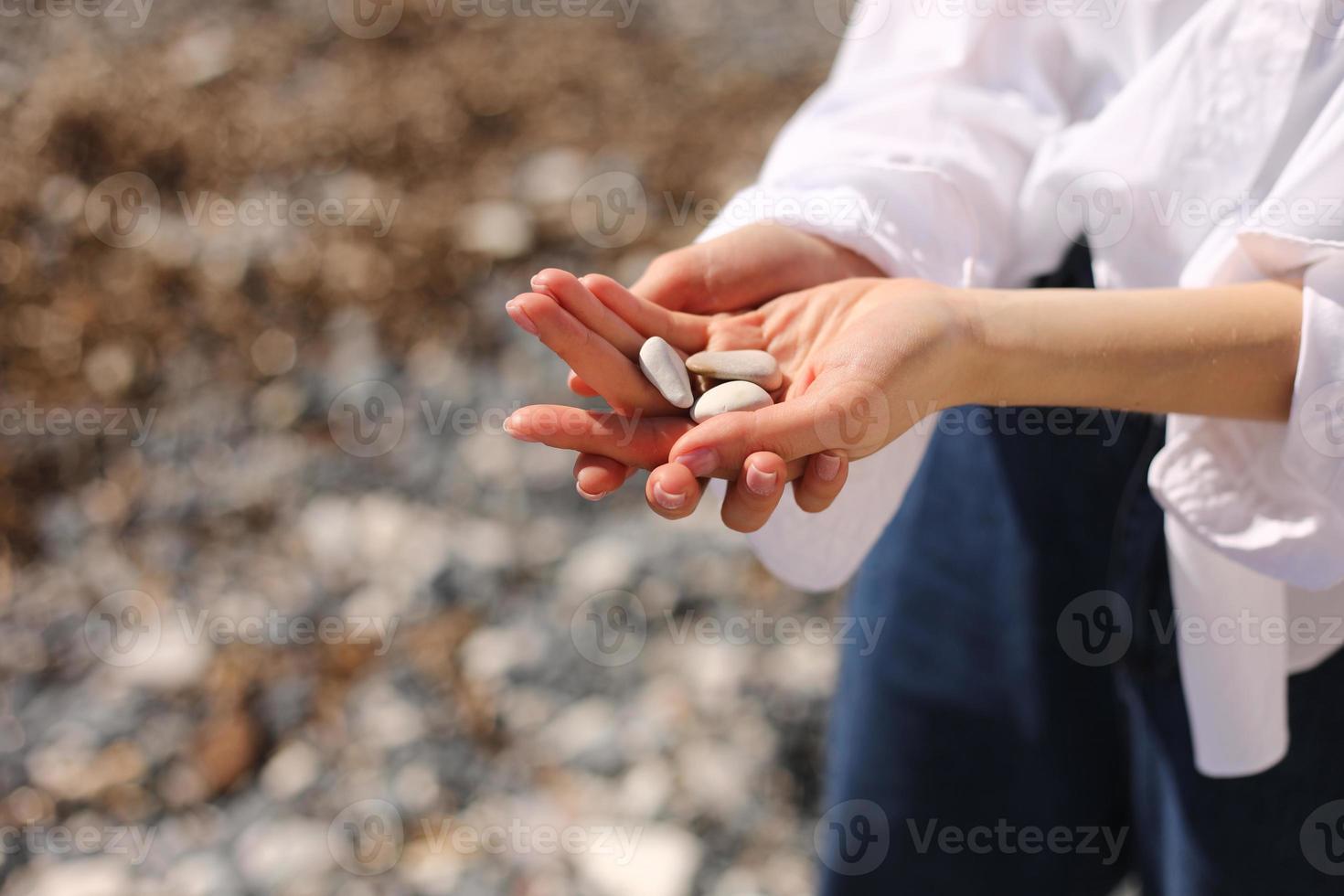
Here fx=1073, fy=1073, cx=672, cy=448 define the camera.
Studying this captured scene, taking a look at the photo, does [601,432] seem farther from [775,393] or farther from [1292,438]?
[1292,438]

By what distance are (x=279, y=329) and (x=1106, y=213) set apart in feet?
6.03

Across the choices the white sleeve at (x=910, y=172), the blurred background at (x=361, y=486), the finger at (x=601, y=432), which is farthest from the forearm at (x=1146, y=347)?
the blurred background at (x=361, y=486)

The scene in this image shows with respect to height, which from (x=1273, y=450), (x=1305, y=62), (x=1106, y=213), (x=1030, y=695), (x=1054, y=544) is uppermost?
(x=1305, y=62)

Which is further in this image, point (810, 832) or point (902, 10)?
point (810, 832)

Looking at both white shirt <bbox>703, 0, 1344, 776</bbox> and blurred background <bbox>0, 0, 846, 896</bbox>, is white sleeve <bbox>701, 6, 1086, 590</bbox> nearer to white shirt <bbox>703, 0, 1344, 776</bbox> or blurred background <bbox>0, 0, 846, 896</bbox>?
white shirt <bbox>703, 0, 1344, 776</bbox>

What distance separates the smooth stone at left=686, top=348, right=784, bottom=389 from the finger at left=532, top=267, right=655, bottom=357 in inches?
1.9

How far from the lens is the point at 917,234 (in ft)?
2.83

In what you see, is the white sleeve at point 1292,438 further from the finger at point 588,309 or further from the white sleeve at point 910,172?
the finger at point 588,309

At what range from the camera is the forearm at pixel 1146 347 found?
73 cm

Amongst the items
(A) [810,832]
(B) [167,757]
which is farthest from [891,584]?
(B) [167,757]

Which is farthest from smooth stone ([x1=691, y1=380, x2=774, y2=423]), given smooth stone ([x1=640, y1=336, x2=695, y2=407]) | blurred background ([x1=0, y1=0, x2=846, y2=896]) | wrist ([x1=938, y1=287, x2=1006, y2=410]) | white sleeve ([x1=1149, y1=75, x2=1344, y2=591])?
blurred background ([x1=0, y1=0, x2=846, y2=896])

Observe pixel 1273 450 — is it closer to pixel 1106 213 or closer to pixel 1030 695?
pixel 1106 213

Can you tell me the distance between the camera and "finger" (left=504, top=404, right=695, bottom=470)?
0.71m

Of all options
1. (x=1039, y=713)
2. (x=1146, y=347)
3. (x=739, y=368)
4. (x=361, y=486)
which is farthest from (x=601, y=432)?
(x=361, y=486)
